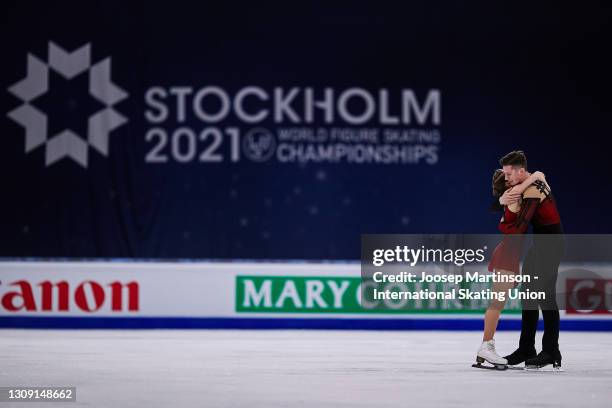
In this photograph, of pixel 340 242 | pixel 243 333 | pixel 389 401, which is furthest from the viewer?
pixel 340 242

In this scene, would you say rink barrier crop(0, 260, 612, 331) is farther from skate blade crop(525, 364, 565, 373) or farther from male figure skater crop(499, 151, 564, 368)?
male figure skater crop(499, 151, 564, 368)

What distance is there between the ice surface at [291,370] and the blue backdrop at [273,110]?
142 centimetres

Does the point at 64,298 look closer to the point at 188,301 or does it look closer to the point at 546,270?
the point at 188,301

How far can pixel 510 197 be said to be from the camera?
20.8 feet

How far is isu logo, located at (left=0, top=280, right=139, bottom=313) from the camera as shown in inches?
395

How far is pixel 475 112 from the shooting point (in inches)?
417

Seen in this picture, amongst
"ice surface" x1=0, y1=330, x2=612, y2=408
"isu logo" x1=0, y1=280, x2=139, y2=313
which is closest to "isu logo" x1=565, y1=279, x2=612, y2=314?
"ice surface" x1=0, y1=330, x2=612, y2=408

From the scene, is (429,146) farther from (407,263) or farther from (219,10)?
(219,10)

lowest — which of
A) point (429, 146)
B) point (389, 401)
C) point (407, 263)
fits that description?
point (389, 401)

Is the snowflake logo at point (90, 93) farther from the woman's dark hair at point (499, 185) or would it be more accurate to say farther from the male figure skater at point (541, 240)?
the male figure skater at point (541, 240)

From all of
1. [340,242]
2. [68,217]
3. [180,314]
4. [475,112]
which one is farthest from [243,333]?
[475,112]

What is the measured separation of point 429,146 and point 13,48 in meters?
4.37

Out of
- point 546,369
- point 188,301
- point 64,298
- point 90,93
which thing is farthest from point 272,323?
point 546,369

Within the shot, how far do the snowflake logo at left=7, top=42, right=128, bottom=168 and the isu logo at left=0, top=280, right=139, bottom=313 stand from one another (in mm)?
1293
